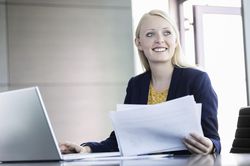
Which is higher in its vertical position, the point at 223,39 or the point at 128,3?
the point at 128,3

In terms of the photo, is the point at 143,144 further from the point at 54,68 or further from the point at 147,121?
the point at 54,68

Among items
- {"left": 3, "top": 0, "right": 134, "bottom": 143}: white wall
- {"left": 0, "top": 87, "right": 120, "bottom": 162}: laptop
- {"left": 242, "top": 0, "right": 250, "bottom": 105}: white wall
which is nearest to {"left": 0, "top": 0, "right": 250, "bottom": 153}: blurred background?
{"left": 3, "top": 0, "right": 134, "bottom": 143}: white wall

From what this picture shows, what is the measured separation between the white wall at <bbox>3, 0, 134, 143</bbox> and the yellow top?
1.94 meters

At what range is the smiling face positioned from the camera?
6.82ft

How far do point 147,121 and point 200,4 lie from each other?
303 centimetres

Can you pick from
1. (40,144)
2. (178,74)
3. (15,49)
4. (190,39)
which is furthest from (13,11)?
(40,144)

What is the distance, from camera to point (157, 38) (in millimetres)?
2105

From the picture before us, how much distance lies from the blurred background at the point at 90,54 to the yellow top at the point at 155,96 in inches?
76.0

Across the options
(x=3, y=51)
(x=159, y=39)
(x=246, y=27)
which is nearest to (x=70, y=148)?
(x=159, y=39)

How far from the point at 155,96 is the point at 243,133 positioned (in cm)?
51

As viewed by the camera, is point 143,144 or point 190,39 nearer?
point 143,144

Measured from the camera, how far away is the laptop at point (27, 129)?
4.53ft

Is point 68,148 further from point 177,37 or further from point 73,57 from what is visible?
point 73,57

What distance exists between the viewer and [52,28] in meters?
4.00
